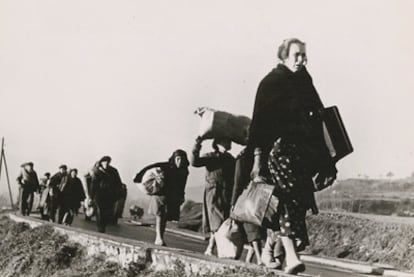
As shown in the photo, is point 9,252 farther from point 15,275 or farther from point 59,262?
point 59,262

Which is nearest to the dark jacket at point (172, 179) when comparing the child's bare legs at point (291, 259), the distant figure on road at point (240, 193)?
the distant figure on road at point (240, 193)

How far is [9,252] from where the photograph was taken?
13508 mm

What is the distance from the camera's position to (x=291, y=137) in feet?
21.5

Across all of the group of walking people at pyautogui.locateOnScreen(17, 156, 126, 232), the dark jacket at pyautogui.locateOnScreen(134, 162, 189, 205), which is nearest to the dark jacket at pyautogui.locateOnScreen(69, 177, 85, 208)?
the group of walking people at pyautogui.locateOnScreen(17, 156, 126, 232)

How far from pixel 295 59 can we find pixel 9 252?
341 inches

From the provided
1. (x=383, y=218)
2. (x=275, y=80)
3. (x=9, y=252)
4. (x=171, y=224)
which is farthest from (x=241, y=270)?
(x=171, y=224)

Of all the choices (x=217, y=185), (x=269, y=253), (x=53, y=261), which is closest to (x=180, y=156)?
(x=217, y=185)

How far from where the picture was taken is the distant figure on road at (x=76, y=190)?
1847 cm

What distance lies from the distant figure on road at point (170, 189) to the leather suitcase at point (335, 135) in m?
4.87

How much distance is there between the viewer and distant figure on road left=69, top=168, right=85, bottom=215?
727 inches

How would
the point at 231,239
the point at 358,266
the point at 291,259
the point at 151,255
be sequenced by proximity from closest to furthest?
the point at 291,259 → the point at 231,239 → the point at 151,255 → the point at 358,266

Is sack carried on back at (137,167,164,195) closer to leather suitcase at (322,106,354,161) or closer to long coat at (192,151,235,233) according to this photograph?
long coat at (192,151,235,233)

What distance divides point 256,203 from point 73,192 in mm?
12534

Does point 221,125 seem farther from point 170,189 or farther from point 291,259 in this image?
point 170,189
